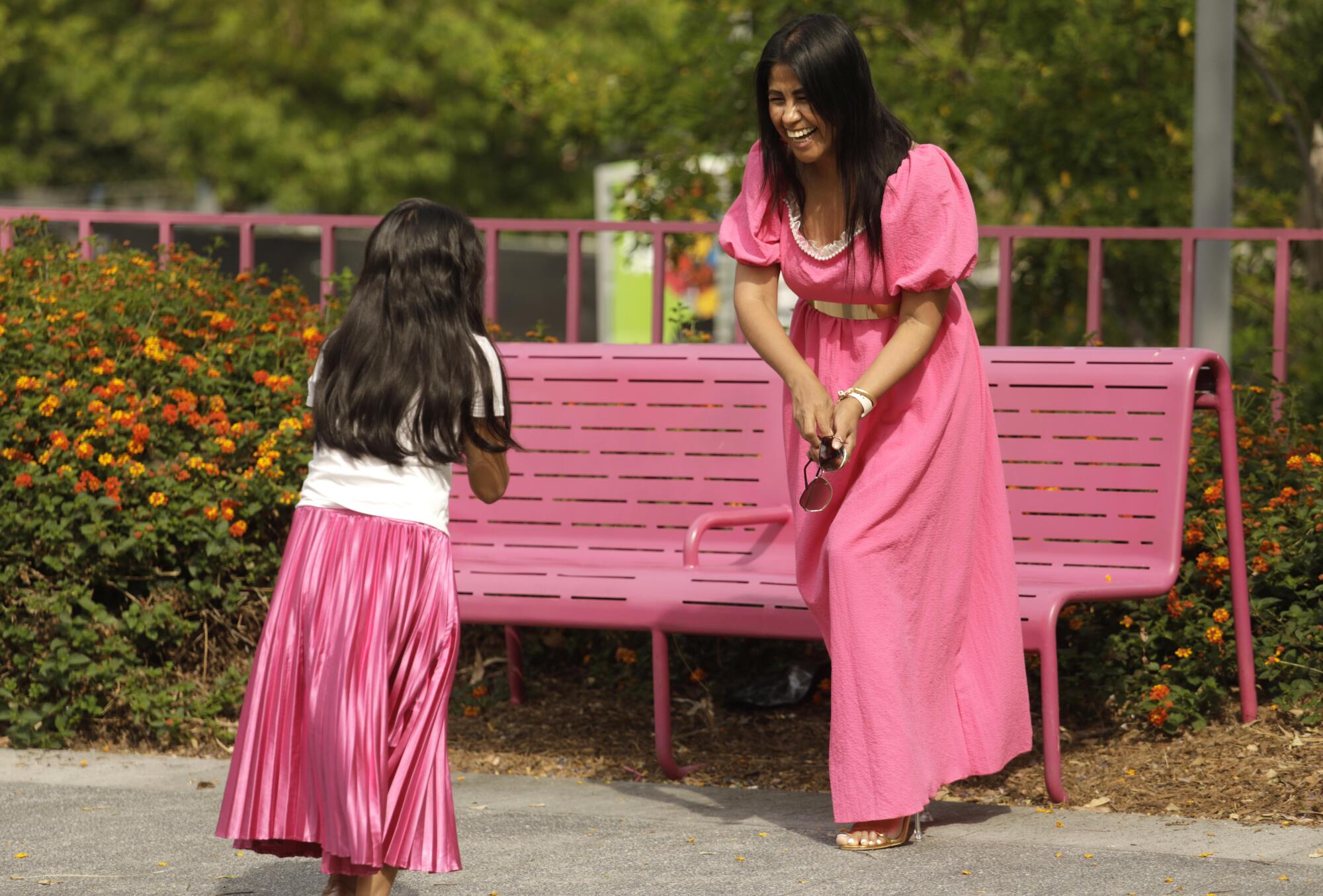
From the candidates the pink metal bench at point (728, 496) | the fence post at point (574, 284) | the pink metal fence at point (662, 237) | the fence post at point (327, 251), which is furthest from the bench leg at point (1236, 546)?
the fence post at point (327, 251)

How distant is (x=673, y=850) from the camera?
4.25 meters

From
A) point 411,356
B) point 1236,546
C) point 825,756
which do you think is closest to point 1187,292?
point 1236,546

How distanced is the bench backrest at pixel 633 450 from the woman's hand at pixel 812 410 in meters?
1.39

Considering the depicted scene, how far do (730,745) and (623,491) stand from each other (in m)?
0.81

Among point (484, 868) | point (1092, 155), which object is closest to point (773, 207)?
point (484, 868)

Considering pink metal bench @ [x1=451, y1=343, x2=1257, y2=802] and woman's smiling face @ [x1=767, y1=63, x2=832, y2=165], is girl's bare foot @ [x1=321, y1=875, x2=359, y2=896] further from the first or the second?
woman's smiling face @ [x1=767, y1=63, x2=832, y2=165]

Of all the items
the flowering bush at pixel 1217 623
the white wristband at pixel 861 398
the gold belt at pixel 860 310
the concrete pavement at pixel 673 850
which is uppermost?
the gold belt at pixel 860 310

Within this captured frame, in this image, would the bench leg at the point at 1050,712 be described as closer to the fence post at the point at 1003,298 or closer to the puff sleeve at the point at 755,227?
the puff sleeve at the point at 755,227

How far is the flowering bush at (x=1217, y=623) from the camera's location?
5152 millimetres

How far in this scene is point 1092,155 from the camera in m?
8.81

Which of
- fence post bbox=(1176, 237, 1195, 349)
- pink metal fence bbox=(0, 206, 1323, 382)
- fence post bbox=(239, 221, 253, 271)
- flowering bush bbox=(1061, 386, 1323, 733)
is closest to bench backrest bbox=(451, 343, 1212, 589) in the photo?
flowering bush bbox=(1061, 386, 1323, 733)

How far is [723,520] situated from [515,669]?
92cm

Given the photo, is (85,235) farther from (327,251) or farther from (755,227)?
(755,227)

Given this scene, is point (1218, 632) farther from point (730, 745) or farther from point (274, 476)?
point (274, 476)
